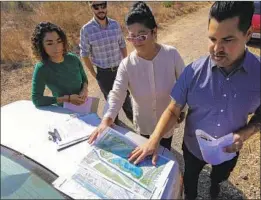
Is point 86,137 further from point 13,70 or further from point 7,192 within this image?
point 13,70

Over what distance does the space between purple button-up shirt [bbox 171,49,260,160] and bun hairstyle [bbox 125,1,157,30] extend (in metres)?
0.43

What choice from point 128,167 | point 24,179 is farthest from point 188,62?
point 24,179

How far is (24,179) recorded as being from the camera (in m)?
1.45

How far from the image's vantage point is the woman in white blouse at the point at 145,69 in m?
1.91

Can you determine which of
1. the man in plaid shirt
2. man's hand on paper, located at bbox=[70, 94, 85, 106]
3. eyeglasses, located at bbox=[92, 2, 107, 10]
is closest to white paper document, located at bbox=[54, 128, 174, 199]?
man's hand on paper, located at bbox=[70, 94, 85, 106]

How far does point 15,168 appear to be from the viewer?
4.95 ft

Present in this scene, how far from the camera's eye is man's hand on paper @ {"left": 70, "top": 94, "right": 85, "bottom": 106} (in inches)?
99.7

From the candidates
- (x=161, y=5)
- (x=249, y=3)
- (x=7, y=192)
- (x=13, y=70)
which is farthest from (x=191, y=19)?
(x=7, y=192)

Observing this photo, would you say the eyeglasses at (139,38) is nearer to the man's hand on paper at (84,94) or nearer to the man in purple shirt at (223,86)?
the man in purple shirt at (223,86)

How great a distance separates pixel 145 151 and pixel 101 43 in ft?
6.36

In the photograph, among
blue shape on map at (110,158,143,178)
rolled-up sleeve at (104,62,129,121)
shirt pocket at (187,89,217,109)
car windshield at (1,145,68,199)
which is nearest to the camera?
car windshield at (1,145,68,199)

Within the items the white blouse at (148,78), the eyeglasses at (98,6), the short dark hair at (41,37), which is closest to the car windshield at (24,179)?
the white blouse at (148,78)

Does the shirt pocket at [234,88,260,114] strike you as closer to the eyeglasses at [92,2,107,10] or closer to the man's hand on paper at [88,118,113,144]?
the man's hand on paper at [88,118,113,144]

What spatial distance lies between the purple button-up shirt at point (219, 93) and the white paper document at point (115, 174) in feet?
1.18
